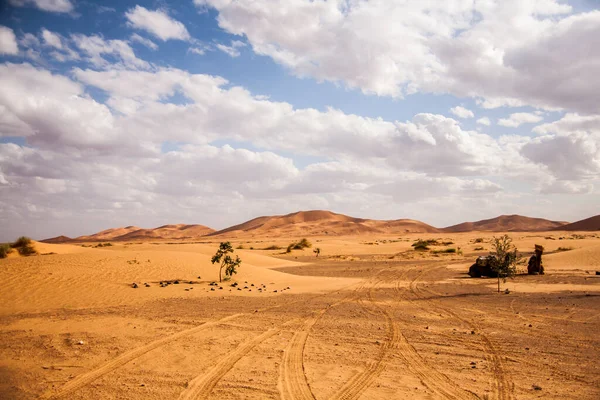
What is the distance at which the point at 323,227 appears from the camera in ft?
451

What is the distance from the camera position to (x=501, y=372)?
741 centimetres

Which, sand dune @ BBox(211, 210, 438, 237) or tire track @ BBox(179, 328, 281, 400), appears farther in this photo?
sand dune @ BBox(211, 210, 438, 237)

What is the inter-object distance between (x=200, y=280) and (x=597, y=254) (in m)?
30.5

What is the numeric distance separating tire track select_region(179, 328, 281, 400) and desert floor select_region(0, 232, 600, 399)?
0.08 feet

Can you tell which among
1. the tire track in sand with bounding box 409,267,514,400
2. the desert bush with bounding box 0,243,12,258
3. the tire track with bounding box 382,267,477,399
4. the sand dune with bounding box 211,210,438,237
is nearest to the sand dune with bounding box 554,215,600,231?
the sand dune with bounding box 211,210,438,237

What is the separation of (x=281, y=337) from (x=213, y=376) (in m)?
3.08

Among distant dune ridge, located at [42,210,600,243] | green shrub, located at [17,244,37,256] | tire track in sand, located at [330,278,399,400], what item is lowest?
tire track in sand, located at [330,278,399,400]

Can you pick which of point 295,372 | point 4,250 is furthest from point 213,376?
point 4,250

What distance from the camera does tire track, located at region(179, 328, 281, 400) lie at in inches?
256

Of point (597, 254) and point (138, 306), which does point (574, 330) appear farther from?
point (597, 254)

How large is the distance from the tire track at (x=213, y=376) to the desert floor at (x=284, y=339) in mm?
25

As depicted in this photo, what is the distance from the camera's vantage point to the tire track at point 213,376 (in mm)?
6514

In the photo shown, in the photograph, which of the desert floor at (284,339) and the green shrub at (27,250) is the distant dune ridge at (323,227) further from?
the desert floor at (284,339)

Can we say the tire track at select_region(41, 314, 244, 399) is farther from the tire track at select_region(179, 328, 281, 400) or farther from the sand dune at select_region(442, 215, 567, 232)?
the sand dune at select_region(442, 215, 567, 232)
